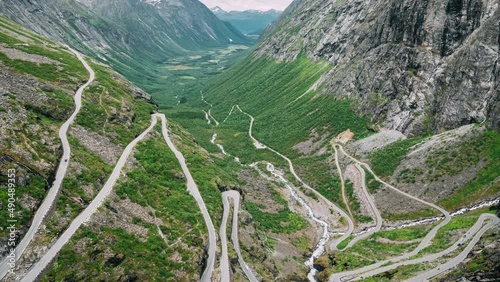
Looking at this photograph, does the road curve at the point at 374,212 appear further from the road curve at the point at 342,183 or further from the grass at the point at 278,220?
the grass at the point at 278,220

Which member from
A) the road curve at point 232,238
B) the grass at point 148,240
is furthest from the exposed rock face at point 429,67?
the grass at point 148,240

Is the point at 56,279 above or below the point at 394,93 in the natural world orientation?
below

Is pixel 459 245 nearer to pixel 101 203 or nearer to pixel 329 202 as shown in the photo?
pixel 329 202

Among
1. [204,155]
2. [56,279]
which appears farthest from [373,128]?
[56,279]

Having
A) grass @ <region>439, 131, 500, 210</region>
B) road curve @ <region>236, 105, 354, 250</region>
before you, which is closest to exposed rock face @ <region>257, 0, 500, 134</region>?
grass @ <region>439, 131, 500, 210</region>

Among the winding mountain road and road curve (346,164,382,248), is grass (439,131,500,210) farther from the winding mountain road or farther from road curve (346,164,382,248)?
the winding mountain road

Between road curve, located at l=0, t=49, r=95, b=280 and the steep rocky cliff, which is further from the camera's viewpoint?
the steep rocky cliff

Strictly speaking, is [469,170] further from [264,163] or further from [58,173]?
[58,173]
